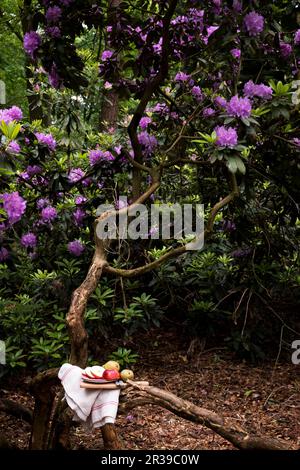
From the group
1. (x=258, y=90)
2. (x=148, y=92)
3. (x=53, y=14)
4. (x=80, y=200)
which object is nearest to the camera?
(x=258, y=90)

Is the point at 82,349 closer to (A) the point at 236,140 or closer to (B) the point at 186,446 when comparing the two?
(B) the point at 186,446

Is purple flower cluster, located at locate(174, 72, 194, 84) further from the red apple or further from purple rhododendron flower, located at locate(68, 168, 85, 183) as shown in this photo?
the red apple

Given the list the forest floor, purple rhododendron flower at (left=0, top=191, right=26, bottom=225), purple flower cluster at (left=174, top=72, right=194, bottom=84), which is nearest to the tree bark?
the forest floor

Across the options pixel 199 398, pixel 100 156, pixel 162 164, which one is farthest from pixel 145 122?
pixel 199 398

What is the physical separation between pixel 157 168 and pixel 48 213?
3.32 ft

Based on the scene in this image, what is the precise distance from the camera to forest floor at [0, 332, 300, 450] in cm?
313

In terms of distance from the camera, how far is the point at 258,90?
2887 millimetres

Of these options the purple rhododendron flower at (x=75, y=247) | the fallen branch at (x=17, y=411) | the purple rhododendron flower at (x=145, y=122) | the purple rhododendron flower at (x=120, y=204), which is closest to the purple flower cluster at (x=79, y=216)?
the purple rhododendron flower at (x=75, y=247)

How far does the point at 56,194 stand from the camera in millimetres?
3969

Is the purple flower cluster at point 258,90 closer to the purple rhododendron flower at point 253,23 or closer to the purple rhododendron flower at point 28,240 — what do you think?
the purple rhododendron flower at point 253,23

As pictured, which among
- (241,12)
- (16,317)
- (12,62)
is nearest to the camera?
(241,12)

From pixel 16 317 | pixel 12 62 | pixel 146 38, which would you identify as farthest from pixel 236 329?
pixel 12 62

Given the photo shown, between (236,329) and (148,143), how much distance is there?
5.25 ft

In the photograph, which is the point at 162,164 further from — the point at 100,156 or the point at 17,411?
the point at 17,411
